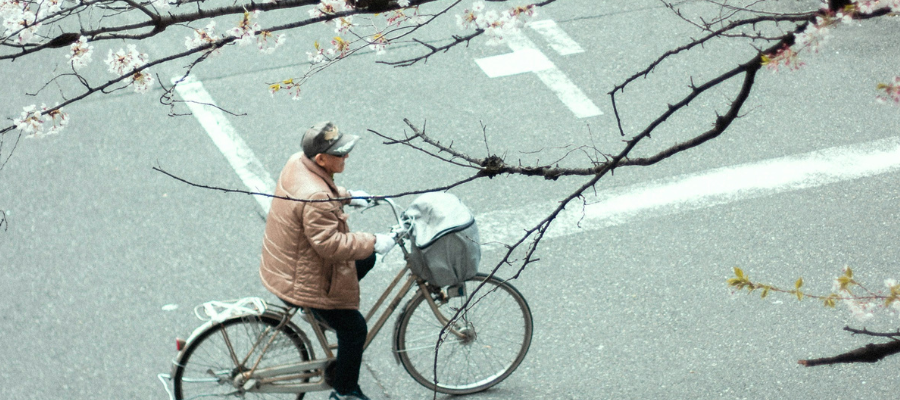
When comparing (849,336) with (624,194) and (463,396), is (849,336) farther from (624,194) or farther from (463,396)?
(463,396)

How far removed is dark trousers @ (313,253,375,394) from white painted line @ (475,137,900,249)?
171 centimetres

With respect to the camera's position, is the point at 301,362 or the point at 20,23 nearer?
the point at 20,23

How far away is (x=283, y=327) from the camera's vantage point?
423 cm

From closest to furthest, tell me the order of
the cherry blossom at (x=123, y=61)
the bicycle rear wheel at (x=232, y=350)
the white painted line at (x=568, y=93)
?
the cherry blossom at (x=123, y=61) → the bicycle rear wheel at (x=232, y=350) → the white painted line at (x=568, y=93)

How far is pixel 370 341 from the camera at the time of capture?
14.7 ft

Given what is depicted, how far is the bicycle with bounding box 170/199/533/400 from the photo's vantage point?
4180 mm

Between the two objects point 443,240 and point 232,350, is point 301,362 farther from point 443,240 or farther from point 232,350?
point 443,240

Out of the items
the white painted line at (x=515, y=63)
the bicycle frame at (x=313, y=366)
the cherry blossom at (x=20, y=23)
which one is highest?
the cherry blossom at (x=20, y=23)

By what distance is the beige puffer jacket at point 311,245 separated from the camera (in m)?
3.83

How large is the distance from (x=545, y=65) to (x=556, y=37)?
24.6 inches

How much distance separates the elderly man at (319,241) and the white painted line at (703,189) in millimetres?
1903

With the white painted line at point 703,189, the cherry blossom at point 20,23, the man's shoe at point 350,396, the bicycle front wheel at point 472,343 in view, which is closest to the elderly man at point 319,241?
the man's shoe at point 350,396

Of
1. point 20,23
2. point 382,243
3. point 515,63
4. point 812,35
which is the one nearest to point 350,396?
point 382,243

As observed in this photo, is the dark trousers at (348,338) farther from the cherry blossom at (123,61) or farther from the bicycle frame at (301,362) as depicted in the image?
the cherry blossom at (123,61)
